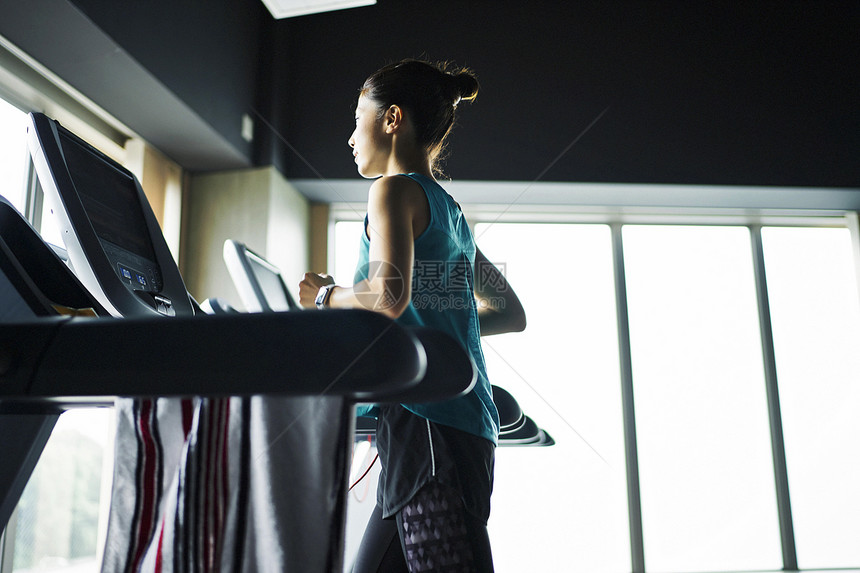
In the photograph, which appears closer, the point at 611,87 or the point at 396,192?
the point at 396,192

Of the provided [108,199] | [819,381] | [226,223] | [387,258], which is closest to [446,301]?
[387,258]

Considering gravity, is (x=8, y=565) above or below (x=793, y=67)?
below

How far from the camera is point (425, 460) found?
87 centimetres

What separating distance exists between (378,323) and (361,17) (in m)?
3.71

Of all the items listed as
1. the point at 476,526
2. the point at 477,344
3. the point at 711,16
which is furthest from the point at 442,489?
the point at 711,16

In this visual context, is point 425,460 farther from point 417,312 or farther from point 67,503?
point 67,503

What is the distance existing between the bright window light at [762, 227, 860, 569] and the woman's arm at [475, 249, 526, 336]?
3652 mm

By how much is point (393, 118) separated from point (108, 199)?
0.45 metres

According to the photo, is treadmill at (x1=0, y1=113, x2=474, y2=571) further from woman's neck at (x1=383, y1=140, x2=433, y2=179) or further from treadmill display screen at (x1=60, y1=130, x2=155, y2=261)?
woman's neck at (x1=383, y1=140, x2=433, y2=179)

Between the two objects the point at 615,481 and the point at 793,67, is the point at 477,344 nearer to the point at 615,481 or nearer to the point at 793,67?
the point at 615,481

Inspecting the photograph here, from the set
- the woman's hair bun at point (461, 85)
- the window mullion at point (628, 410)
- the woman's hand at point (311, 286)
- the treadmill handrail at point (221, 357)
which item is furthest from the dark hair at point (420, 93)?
the window mullion at point (628, 410)

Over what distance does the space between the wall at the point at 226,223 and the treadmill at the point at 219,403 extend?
9.26 feet

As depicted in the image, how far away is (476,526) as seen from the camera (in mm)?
866

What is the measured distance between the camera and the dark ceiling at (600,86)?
12.1 feet
